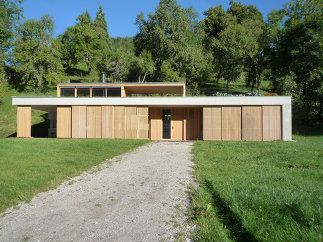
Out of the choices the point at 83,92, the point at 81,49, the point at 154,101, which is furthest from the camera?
the point at 81,49

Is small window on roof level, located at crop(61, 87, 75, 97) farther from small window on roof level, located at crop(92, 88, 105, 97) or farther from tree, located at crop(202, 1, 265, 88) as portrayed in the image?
Result: tree, located at crop(202, 1, 265, 88)

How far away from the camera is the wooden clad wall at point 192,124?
18.1 m

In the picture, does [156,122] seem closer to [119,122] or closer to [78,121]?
[119,122]

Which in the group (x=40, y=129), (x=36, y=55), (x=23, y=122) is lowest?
(x=40, y=129)

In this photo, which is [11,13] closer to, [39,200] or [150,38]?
[150,38]

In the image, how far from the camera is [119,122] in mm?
16641

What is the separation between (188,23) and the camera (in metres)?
36.8

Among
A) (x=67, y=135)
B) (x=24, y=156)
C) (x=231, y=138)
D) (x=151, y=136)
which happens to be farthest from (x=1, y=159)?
(x=231, y=138)

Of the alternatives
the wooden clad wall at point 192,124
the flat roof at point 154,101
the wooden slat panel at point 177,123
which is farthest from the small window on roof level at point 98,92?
the wooden clad wall at point 192,124

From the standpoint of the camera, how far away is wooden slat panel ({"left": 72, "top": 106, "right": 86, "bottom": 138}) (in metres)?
16.8

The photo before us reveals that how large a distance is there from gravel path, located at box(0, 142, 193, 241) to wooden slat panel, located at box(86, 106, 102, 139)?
36.0ft

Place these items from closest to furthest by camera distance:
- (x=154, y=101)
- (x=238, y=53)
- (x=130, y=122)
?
(x=154, y=101) → (x=130, y=122) → (x=238, y=53)

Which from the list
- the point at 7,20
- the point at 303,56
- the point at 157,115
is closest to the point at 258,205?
the point at 157,115

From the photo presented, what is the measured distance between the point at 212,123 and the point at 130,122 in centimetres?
605
